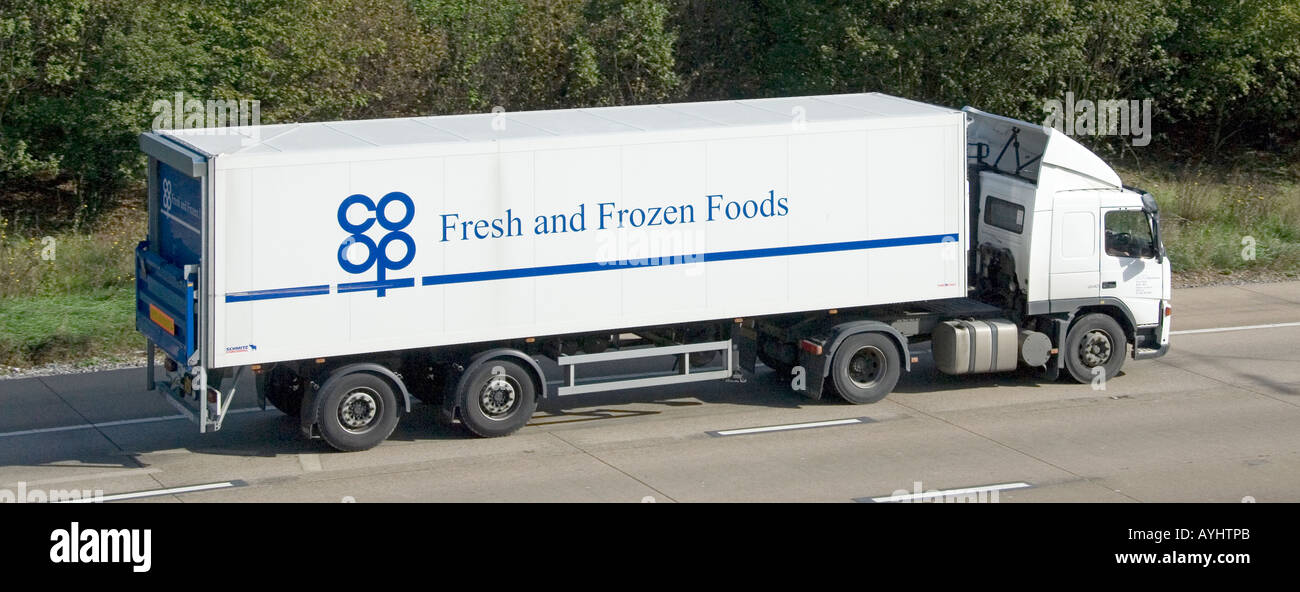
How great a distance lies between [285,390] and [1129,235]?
9.44m

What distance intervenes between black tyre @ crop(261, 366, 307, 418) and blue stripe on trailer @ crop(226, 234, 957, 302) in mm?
1462

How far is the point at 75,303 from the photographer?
64.7 ft

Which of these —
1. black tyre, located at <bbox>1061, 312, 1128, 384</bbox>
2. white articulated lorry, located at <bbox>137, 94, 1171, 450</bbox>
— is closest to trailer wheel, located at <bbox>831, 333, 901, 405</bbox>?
white articulated lorry, located at <bbox>137, 94, 1171, 450</bbox>

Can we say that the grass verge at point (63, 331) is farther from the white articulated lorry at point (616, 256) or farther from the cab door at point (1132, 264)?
the cab door at point (1132, 264)

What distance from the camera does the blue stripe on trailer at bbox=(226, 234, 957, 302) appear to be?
1305cm

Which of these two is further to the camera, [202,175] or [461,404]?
[461,404]

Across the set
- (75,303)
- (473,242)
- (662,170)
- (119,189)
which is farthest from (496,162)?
(119,189)

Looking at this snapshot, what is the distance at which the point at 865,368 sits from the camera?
16.0 m

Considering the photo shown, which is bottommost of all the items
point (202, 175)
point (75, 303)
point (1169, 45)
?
point (75, 303)

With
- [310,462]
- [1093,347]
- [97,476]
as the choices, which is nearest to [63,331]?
[97,476]

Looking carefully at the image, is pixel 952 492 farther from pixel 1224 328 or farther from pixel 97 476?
pixel 1224 328
